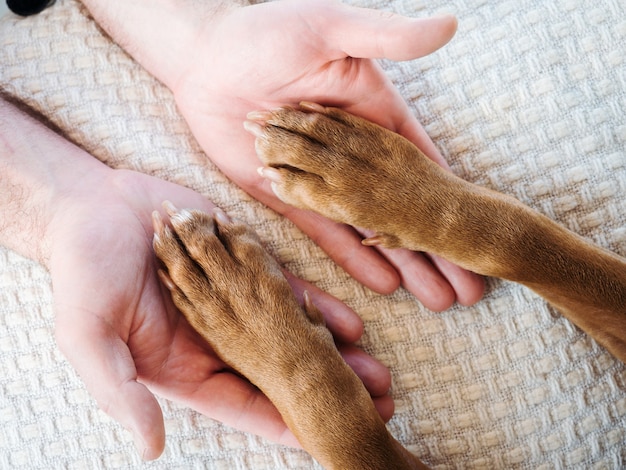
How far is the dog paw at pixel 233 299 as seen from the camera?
1.09 meters

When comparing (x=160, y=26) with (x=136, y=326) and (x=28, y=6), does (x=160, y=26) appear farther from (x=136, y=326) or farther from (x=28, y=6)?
(x=136, y=326)

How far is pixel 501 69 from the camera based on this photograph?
4.42ft

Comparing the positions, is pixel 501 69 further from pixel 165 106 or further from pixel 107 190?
pixel 107 190

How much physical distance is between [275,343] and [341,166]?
34 centimetres

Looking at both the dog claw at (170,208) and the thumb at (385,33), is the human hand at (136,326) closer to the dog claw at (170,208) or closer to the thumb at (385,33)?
the dog claw at (170,208)

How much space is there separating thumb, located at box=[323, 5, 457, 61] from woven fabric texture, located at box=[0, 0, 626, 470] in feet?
1.06

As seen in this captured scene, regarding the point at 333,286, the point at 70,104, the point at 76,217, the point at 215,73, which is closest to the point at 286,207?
the point at 333,286

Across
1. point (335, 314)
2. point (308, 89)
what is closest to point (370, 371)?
point (335, 314)

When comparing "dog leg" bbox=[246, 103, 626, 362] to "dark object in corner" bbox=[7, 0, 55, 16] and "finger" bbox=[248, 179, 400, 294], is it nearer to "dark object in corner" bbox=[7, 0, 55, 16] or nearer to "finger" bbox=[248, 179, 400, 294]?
"finger" bbox=[248, 179, 400, 294]

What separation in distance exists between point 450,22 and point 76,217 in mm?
770

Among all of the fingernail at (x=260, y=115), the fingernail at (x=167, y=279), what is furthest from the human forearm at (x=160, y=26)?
the fingernail at (x=167, y=279)

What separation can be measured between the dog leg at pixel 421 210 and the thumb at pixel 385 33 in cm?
14

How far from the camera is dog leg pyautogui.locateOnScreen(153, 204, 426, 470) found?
107 centimetres

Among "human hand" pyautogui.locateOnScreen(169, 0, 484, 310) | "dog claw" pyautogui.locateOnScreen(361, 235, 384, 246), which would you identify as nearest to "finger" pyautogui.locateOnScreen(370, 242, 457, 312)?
"human hand" pyautogui.locateOnScreen(169, 0, 484, 310)
